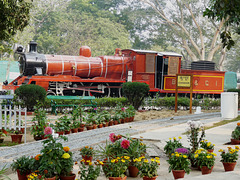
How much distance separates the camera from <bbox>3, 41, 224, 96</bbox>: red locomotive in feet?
54.2

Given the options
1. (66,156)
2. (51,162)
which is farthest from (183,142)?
(51,162)

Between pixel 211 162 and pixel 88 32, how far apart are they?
30.2 metres

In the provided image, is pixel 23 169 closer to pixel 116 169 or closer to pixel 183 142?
pixel 116 169

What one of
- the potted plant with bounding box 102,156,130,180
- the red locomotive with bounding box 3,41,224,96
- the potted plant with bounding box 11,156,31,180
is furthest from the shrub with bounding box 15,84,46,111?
the potted plant with bounding box 102,156,130,180

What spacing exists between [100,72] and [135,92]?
9.83ft

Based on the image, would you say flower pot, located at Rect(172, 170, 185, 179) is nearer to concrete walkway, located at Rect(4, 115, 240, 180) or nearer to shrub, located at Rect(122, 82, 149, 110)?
concrete walkway, located at Rect(4, 115, 240, 180)

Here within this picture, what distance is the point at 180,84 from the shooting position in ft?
54.7

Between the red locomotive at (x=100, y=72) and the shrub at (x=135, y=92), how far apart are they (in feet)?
5.79

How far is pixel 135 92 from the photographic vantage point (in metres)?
16.5

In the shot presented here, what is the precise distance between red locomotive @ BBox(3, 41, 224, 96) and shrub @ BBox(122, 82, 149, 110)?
1.77 meters

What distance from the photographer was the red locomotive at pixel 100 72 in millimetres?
16531

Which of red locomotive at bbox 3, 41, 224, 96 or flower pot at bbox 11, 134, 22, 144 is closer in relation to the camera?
flower pot at bbox 11, 134, 22, 144

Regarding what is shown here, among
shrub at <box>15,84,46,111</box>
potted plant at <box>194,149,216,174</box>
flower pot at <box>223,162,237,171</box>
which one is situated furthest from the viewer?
shrub at <box>15,84,46,111</box>

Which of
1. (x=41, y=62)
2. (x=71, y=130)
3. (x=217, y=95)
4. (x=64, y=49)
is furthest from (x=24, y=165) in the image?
(x=64, y=49)
